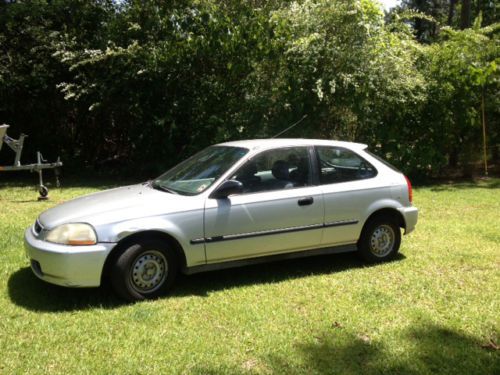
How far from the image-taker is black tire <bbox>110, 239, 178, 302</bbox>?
4.66 metres

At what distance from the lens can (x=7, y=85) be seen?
1259 cm

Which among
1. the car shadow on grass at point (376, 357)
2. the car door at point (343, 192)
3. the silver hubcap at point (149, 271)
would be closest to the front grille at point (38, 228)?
the silver hubcap at point (149, 271)

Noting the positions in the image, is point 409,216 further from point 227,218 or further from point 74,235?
point 74,235

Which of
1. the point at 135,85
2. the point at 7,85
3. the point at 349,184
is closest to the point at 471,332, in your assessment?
the point at 349,184

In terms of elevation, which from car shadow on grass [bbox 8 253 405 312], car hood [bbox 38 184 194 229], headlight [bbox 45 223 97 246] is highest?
car hood [bbox 38 184 194 229]

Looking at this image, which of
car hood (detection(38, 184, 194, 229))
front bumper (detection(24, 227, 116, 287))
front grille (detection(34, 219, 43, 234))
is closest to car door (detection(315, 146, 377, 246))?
car hood (detection(38, 184, 194, 229))

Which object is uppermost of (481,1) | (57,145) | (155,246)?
(481,1)

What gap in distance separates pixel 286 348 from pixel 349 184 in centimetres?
250

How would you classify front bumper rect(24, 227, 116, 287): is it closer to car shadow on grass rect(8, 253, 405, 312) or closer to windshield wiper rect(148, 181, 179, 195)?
car shadow on grass rect(8, 253, 405, 312)

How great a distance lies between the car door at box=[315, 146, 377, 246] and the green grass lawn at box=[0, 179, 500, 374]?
48cm

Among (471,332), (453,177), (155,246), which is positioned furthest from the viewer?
(453,177)

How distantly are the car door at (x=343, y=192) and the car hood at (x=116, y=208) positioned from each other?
164 centimetres

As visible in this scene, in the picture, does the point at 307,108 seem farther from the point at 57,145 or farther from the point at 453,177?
the point at 57,145

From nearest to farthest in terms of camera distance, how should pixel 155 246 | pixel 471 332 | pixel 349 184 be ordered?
pixel 471 332 < pixel 155 246 < pixel 349 184
